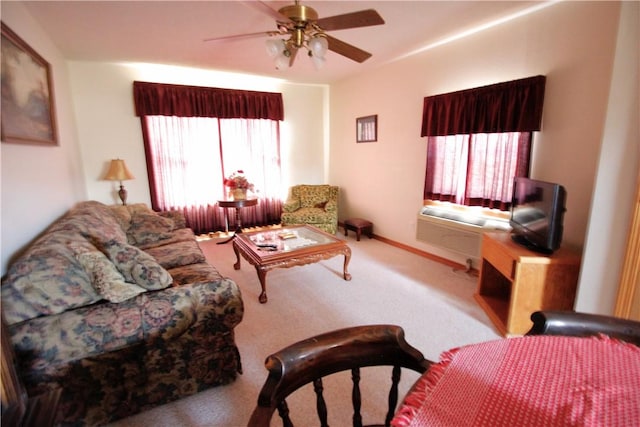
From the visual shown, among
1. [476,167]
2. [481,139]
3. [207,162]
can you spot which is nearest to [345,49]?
[481,139]

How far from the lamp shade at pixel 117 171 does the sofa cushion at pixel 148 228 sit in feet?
2.29

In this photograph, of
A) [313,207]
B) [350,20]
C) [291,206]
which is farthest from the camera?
[313,207]

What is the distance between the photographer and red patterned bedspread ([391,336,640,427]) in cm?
59

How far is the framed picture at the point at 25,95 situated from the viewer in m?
1.79

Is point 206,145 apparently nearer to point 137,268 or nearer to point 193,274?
point 193,274

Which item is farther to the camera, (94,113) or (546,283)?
(94,113)

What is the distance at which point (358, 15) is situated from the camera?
177cm

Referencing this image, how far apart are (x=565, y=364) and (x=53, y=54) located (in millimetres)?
4532

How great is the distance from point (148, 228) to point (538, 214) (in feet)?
11.9

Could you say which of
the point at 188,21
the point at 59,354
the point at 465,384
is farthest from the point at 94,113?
the point at 465,384

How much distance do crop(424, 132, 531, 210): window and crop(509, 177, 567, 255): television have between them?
30 cm

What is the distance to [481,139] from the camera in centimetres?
304

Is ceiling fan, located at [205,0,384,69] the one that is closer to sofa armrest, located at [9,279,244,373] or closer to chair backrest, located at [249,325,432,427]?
sofa armrest, located at [9,279,244,373]

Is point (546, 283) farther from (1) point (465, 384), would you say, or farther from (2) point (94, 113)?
(2) point (94, 113)
